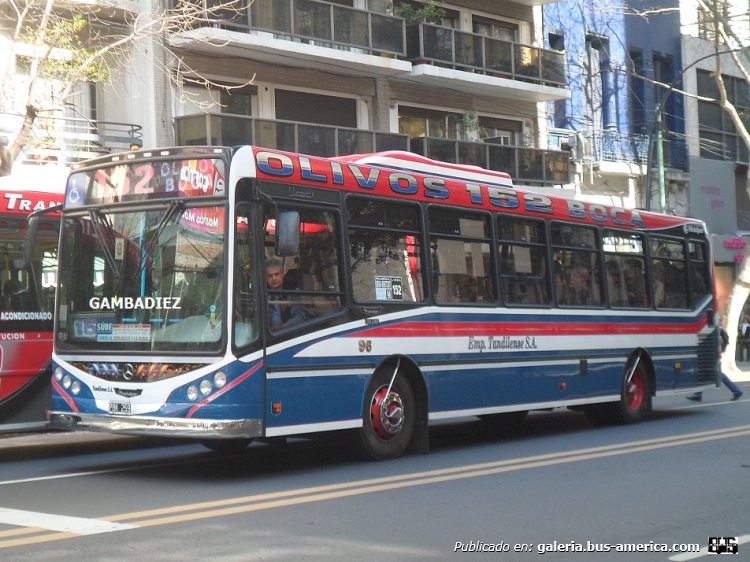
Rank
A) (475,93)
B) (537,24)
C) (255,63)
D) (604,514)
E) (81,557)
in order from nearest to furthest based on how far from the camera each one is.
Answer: (81,557) → (604,514) → (255,63) → (475,93) → (537,24)

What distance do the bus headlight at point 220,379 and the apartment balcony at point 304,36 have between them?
40.5ft

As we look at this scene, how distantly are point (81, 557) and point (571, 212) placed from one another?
9331 millimetres

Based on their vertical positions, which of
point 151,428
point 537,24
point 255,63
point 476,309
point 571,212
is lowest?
point 151,428

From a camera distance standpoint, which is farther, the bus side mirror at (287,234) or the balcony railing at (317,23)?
the balcony railing at (317,23)

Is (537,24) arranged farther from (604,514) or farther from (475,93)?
(604,514)

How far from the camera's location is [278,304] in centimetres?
994

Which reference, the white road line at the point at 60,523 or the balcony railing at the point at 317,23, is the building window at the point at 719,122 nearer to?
the balcony railing at the point at 317,23

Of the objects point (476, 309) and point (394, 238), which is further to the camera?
point (476, 309)

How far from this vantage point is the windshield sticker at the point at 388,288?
1118cm

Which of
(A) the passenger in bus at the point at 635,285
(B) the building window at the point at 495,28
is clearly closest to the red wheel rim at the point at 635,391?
(A) the passenger in bus at the point at 635,285

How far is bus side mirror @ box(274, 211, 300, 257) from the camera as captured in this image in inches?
376

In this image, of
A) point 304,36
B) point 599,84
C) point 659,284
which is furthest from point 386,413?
point 599,84

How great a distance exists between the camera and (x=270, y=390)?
9.73 metres

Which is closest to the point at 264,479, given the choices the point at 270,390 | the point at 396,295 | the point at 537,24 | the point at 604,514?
the point at 270,390
